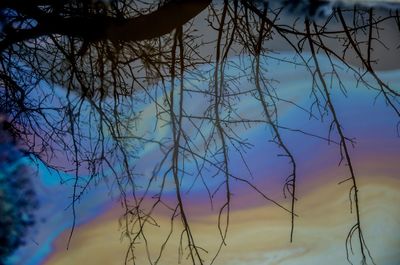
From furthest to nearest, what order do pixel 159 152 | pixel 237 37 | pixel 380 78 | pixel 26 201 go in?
pixel 380 78 < pixel 237 37 < pixel 159 152 < pixel 26 201

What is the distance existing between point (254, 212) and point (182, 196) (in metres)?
0.20

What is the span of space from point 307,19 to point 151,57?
48 cm

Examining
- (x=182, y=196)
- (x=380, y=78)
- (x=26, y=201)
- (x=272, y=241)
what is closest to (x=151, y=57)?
(x=182, y=196)

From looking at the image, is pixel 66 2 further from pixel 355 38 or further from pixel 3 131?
pixel 355 38

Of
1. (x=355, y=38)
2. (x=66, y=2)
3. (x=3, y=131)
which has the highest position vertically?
(x=355, y=38)

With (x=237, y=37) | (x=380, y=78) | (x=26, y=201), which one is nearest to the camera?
(x=26, y=201)

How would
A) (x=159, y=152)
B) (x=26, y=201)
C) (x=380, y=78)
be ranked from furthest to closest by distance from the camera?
(x=380, y=78) → (x=159, y=152) → (x=26, y=201)

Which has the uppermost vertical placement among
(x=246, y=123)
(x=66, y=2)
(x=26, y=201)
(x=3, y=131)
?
(x=66, y=2)

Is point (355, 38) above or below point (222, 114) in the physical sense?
above

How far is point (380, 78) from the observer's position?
1.45m

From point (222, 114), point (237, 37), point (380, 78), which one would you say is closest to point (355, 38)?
point (380, 78)

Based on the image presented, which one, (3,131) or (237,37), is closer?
(3,131)

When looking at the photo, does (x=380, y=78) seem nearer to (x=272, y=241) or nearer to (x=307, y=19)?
(x=307, y=19)

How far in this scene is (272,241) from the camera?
4.25 ft
